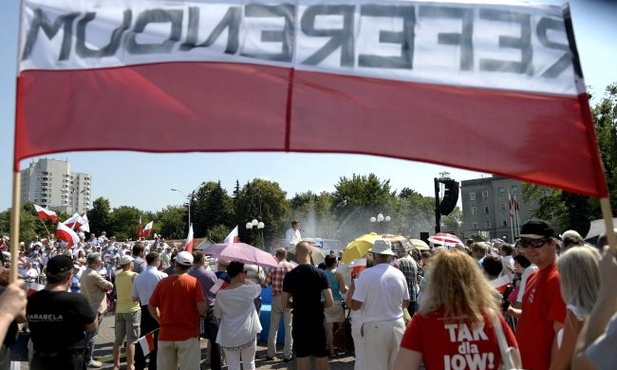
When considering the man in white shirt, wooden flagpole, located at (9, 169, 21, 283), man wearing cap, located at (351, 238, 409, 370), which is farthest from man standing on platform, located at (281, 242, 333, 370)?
the man in white shirt

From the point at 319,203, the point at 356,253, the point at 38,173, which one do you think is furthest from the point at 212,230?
the point at 38,173

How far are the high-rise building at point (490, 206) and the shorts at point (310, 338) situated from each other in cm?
9066

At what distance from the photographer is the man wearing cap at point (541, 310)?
145 inches

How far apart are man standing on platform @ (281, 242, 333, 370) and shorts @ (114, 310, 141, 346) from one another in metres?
3.31

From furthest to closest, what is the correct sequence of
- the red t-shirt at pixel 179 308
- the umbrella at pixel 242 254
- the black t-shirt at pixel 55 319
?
1. the umbrella at pixel 242 254
2. the red t-shirt at pixel 179 308
3. the black t-shirt at pixel 55 319

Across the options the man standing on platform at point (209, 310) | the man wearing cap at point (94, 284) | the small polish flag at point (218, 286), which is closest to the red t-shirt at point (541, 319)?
the small polish flag at point (218, 286)

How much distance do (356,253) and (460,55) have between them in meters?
7.46

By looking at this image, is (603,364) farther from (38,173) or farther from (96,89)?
(38,173)

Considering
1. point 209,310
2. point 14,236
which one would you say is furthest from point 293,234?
point 14,236

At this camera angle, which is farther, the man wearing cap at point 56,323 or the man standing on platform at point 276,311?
the man standing on platform at point 276,311

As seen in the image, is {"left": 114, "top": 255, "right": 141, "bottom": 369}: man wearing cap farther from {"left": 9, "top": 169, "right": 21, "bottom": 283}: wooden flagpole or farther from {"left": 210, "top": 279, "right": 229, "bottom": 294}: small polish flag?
{"left": 9, "top": 169, "right": 21, "bottom": 283}: wooden flagpole

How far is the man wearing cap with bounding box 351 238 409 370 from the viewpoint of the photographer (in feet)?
20.4

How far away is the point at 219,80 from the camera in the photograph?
3.46 m

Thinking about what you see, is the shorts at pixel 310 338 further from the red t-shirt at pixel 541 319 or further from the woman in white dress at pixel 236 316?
the red t-shirt at pixel 541 319
